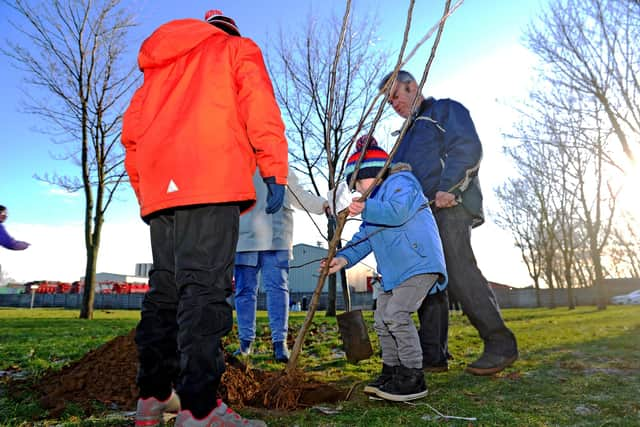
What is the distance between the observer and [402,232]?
9.46 ft

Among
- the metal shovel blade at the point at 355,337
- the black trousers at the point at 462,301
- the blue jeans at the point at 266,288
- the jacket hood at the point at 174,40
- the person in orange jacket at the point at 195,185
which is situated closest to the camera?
the person in orange jacket at the point at 195,185

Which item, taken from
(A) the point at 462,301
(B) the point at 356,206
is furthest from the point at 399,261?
(A) the point at 462,301

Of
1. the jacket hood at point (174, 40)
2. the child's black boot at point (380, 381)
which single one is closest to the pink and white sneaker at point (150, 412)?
the child's black boot at point (380, 381)

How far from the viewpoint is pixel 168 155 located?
2010 mm

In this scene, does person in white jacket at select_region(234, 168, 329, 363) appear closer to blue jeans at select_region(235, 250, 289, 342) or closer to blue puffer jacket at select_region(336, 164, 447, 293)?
blue jeans at select_region(235, 250, 289, 342)

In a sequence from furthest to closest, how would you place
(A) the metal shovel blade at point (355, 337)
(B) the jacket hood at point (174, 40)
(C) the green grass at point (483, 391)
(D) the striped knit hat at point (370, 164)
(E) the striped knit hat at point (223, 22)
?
1. (A) the metal shovel blade at point (355, 337)
2. (D) the striped knit hat at point (370, 164)
3. (E) the striped knit hat at point (223, 22)
4. (B) the jacket hood at point (174, 40)
5. (C) the green grass at point (483, 391)

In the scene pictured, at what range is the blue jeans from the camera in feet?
13.7

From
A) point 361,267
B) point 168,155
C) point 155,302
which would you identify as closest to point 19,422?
point 155,302

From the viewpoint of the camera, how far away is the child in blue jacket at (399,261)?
2562mm

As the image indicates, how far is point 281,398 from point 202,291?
37.0 inches

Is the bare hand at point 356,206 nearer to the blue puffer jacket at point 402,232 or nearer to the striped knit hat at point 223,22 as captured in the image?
the blue puffer jacket at point 402,232

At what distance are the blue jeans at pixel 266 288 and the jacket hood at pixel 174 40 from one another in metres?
2.34

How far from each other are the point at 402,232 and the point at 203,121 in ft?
4.86

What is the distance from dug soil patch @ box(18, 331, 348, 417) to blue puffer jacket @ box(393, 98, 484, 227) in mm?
1785
